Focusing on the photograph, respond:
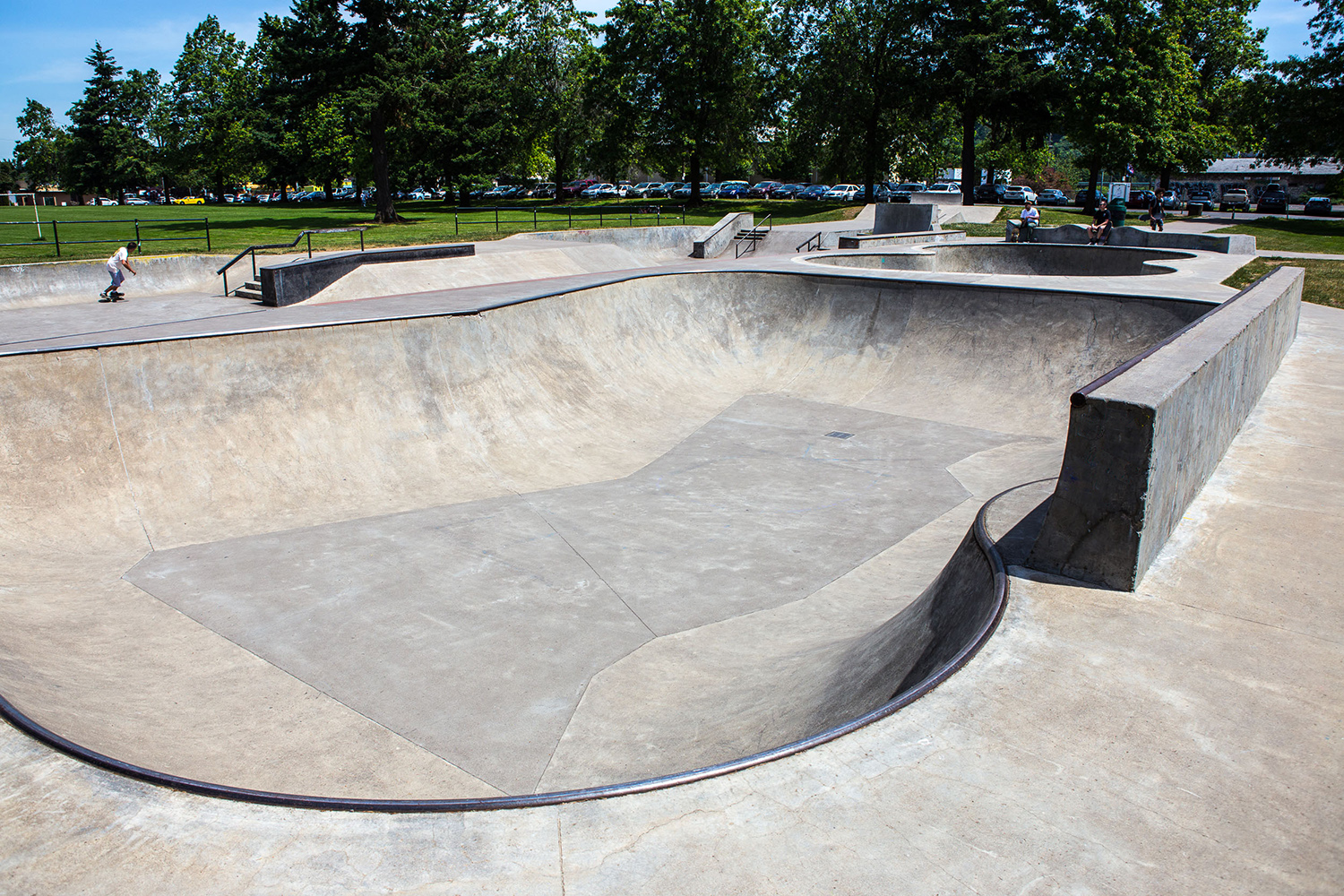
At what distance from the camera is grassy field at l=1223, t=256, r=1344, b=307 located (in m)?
17.0

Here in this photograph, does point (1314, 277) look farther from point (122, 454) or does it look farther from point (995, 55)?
point (995, 55)

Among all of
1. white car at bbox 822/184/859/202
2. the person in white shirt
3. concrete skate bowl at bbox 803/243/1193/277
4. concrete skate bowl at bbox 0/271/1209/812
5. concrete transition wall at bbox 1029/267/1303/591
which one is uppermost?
white car at bbox 822/184/859/202

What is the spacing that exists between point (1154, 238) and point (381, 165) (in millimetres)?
28221

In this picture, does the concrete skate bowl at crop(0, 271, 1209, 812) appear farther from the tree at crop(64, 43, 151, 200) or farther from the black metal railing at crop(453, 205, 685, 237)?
the tree at crop(64, 43, 151, 200)

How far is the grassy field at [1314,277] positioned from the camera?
17.0 metres

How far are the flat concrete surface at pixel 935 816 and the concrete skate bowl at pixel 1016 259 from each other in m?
18.4

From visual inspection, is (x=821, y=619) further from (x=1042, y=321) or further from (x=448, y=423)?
(x=1042, y=321)

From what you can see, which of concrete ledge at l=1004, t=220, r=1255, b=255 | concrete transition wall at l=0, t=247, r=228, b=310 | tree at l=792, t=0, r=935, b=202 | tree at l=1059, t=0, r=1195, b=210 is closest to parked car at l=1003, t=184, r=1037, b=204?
tree at l=1059, t=0, r=1195, b=210

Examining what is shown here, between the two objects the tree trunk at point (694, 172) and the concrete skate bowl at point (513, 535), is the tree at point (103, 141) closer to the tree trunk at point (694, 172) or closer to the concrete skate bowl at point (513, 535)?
the tree trunk at point (694, 172)

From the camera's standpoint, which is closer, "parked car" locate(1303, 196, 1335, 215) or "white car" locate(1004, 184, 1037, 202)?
"white car" locate(1004, 184, 1037, 202)

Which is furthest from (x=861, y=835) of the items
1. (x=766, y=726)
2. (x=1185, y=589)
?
(x=1185, y=589)

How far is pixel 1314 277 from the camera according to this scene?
19266 millimetres

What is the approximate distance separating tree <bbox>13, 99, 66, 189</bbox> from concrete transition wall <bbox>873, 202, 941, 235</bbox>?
314 ft

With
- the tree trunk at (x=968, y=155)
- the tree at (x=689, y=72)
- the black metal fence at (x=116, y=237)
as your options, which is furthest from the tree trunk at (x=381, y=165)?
the tree trunk at (x=968, y=155)
